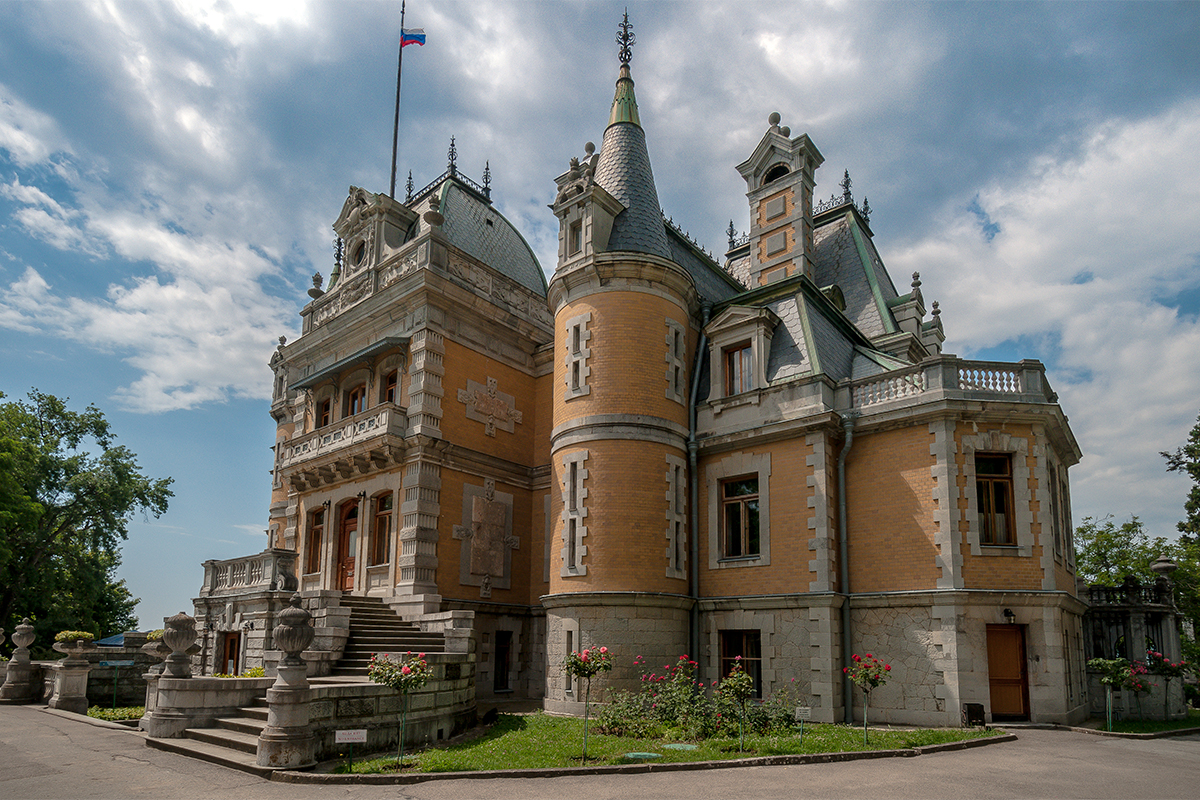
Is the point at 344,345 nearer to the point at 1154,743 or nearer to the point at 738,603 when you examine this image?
the point at 738,603

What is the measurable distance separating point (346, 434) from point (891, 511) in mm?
16376

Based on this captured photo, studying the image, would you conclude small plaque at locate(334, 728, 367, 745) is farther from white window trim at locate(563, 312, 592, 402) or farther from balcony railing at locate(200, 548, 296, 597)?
white window trim at locate(563, 312, 592, 402)

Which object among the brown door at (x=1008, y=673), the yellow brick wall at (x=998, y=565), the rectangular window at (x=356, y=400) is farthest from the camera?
the rectangular window at (x=356, y=400)

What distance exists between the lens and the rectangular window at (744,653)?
19.4m

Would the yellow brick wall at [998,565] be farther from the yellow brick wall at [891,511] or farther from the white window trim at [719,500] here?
the white window trim at [719,500]

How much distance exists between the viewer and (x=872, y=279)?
91.0 feet

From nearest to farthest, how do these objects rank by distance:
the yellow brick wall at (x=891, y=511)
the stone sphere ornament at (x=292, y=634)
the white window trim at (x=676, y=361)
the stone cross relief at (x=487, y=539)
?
the stone sphere ornament at (x=292, y=634) < the yellow brick wall at (x=891, y=511) < the white window trim at (x=676, y=361) < the stone cross relief at (x=487, y=539)

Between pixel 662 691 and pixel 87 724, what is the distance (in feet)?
41.2

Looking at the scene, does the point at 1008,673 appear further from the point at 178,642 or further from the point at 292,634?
the point at 178,642

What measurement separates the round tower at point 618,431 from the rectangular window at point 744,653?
1.09 meters

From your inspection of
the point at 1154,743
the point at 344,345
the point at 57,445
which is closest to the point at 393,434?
the point at 344,345

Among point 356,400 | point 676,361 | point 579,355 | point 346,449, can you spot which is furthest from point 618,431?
point 356,400

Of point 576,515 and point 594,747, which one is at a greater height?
point 576,515

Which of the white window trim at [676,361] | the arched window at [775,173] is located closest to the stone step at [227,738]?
the white window trim at [676,361]
